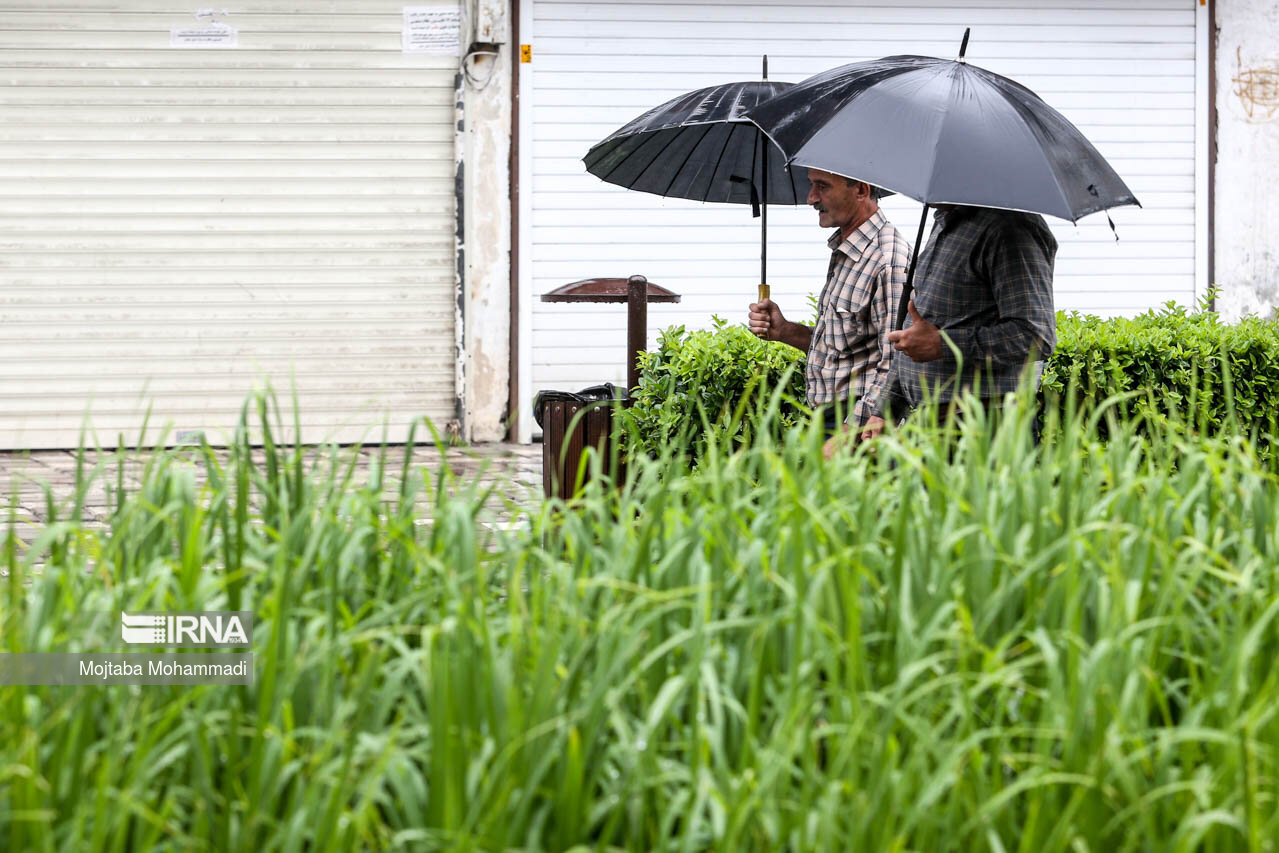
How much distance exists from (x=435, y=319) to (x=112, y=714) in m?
9.00

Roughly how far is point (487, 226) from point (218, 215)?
6.48ft

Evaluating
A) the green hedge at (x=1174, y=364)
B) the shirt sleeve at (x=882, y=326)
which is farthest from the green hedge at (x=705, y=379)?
the green hedge at (x=1174, y=364)

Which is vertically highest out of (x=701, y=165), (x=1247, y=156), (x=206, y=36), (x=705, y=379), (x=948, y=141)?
(x=206, y=36)

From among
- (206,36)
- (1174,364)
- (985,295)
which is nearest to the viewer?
(985,295)

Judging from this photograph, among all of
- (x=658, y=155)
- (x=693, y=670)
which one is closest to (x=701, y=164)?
(x=658, y=155)

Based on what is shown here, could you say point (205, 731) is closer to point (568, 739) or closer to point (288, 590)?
point (288, 590)

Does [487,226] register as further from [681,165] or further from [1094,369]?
[1094,369]

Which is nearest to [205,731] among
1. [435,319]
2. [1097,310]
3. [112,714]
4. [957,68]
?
[112,714]

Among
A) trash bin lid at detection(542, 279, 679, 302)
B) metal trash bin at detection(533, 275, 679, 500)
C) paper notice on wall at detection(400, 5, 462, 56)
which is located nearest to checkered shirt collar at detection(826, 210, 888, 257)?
metal trash bin at detection(533, 275, 679, 500)

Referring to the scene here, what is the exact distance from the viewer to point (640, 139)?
605 centimetres

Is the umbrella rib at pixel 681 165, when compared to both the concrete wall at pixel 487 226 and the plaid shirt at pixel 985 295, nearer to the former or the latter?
the plaid shirt at pixel 985 295

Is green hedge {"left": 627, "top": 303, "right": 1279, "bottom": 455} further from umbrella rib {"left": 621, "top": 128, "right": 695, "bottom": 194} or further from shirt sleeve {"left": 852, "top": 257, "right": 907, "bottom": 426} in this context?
shirt sleeve {"left": 852, "top": 257, "right": 907, "bottom": 426}

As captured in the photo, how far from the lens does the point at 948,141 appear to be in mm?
4168

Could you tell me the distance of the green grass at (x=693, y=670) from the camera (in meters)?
2.01
